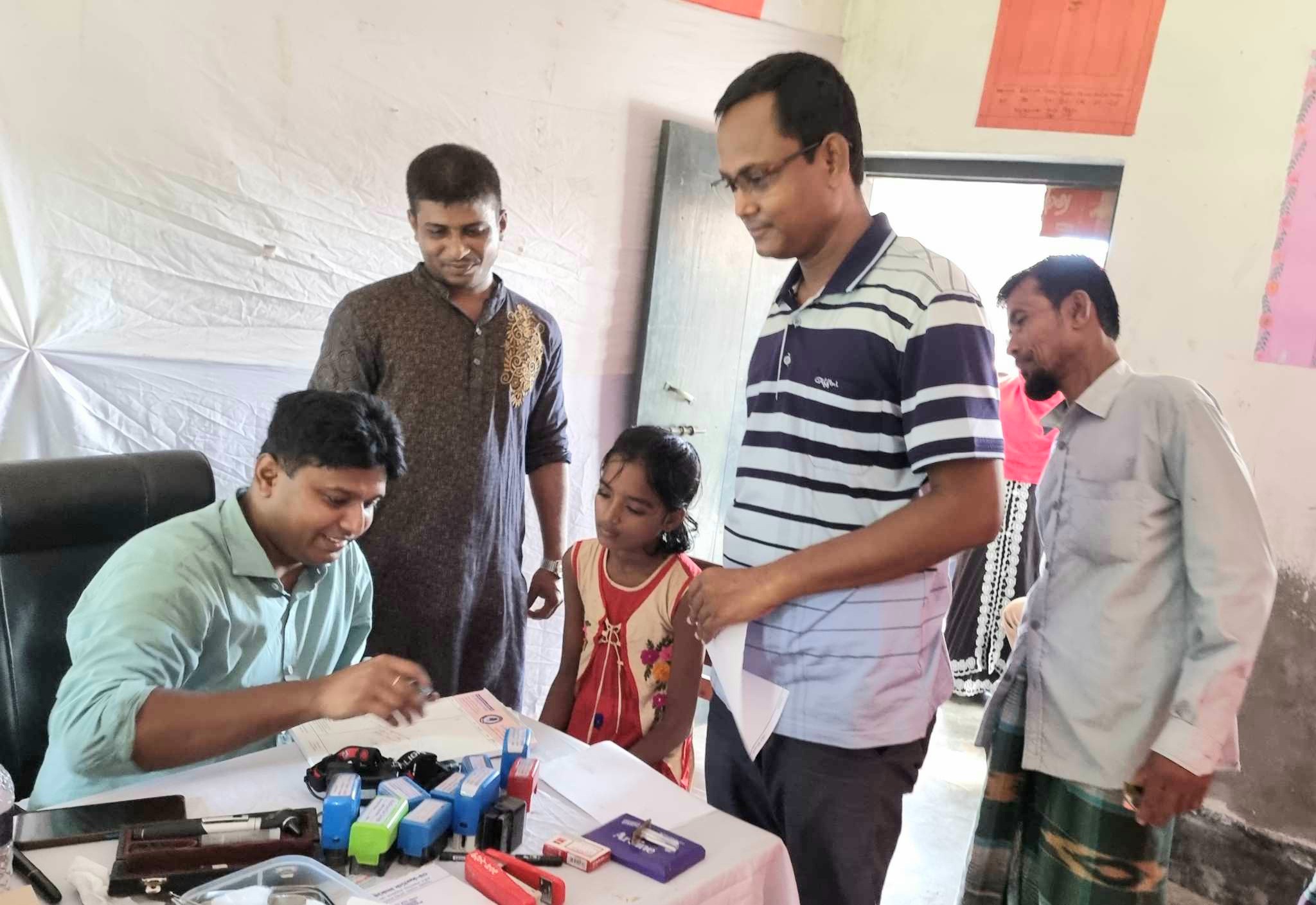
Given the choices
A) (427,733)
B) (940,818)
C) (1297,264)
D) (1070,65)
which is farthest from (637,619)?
(1070,65)

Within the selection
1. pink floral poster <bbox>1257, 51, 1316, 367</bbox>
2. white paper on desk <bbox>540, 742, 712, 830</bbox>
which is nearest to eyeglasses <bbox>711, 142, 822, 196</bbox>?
white paper on desk <bbox>540, 742, 712, 830</bbox>

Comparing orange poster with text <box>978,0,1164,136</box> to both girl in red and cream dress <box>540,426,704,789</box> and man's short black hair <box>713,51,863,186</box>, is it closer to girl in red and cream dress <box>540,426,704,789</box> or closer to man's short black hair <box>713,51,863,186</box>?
girl in red and cream dress <box>540,426,704,789</box>

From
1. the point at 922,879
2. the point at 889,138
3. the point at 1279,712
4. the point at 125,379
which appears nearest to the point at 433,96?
the point at 125,379

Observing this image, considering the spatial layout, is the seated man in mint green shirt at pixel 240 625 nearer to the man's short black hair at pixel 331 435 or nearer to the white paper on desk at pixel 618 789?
the man's short black hair at pixel 331 435

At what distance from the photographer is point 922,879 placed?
2.47 metres

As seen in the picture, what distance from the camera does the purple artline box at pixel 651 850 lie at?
994mm

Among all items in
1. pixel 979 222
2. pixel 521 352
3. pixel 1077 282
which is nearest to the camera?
pixel 1077 282

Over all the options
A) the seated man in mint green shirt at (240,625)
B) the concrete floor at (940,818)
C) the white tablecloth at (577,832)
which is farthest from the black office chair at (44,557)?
the concrete floor at (940,818)

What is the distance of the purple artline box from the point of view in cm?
99

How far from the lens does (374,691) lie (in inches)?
44.0

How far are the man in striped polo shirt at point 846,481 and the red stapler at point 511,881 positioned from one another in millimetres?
331

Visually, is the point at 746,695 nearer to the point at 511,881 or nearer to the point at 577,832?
the point at 577,832

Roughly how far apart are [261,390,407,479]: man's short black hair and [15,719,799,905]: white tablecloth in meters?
0.38

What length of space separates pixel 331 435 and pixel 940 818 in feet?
7.31
